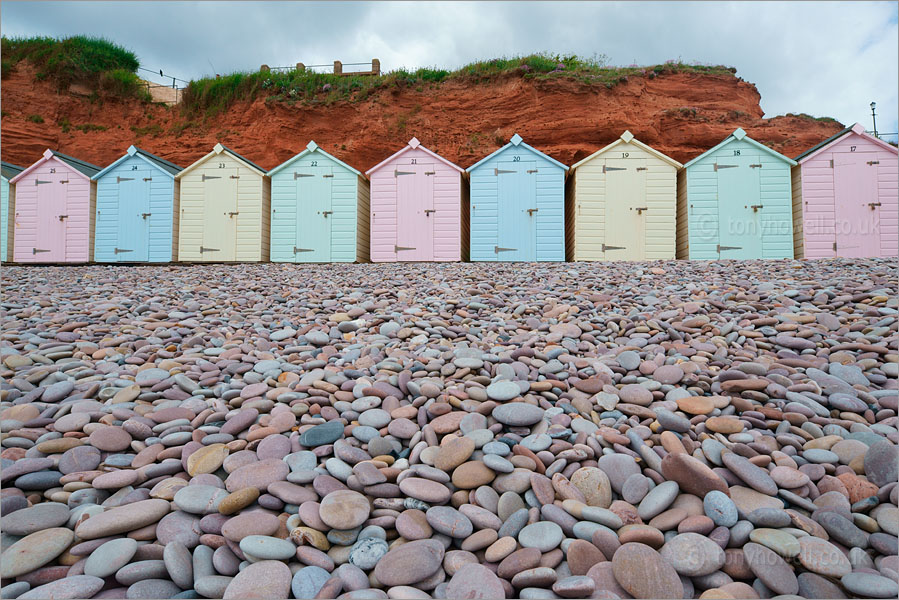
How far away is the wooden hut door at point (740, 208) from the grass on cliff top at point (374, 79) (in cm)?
704

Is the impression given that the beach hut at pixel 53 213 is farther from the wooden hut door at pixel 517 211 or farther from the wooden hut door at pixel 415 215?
the wooden hut door at pixel 517 211

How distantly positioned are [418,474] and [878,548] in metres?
1.69

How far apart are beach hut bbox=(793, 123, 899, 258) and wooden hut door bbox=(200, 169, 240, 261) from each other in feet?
40.4

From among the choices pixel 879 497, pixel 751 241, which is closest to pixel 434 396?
pixel 879 497

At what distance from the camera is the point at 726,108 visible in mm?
15742

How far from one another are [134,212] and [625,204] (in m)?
11.0

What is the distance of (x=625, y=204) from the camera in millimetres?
10328

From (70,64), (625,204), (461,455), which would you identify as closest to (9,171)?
(70,64)

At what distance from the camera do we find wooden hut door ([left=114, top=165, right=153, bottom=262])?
1082cm

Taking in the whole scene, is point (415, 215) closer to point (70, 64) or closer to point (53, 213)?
point (53, 213)

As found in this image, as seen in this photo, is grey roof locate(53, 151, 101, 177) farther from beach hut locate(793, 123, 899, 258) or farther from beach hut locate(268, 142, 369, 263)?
beach hut locate(793, 123, 899, 258)

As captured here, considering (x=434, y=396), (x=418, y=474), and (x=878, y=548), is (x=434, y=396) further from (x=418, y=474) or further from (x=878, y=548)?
(x=878, y=548)

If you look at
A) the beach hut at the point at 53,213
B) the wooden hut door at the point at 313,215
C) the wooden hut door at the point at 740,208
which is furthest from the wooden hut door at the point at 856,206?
the beach hut at the point at 53,213

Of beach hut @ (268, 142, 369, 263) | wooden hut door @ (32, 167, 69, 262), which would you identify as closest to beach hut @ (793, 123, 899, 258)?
beach hut @ (268, 142, 369, 263)
